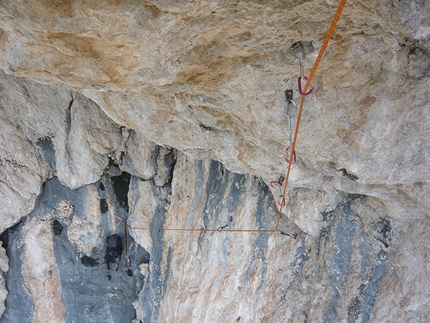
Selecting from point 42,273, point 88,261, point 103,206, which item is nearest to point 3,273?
point 42,273

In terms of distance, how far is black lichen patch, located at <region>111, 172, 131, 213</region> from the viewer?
18.1 ft

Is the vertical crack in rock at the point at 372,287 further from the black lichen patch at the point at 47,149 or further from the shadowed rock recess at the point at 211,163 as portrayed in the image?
the black lichen patch at the point at 47,149

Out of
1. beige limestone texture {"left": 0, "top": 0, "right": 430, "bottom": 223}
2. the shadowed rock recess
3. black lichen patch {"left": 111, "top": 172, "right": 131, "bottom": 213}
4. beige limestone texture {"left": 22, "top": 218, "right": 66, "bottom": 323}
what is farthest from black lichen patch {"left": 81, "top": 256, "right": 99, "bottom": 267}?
beige limestone texture {"left": 0, "top": 0, "right": 430, "bottom": 223}

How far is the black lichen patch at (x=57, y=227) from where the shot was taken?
5.66m

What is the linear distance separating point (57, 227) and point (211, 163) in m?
3.30

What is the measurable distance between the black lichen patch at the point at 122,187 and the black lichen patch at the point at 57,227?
3.87 ft

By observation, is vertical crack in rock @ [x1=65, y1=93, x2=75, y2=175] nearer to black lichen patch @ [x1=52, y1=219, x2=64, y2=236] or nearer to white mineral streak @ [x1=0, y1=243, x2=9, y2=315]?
black lichen patch @ [x1=52, y1=219, x2=64, y2=236]

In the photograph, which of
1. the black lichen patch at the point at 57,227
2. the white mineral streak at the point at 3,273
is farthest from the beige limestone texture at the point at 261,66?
the white mineral streak at the point at 3,273

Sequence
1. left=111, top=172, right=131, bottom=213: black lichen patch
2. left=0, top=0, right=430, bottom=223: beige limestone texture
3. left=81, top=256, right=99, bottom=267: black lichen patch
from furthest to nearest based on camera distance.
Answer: left=81, top=256, right=99, bottom=267: black lichen patch, left=111, top=172, right=131, bottom=213: black lichen patch, left=0, top=0, right=430, bottom=223: beige limestone texture

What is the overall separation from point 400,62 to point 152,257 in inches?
201

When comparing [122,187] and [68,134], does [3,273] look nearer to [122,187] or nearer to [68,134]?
[122,187]

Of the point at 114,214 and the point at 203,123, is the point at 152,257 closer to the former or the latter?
the point at 114,214

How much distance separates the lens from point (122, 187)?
18.5ft

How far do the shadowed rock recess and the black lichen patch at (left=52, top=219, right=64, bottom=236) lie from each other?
0.04m
